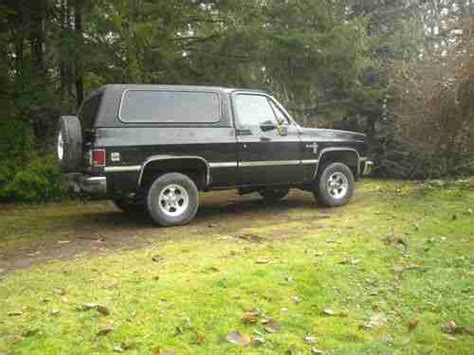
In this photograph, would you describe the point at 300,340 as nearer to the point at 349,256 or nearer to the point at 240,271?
the point at 240,271

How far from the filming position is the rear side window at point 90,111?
8070 millimetres

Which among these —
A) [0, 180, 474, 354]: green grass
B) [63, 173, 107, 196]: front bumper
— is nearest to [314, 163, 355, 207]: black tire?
[0, 180, 474, 354]: green grass

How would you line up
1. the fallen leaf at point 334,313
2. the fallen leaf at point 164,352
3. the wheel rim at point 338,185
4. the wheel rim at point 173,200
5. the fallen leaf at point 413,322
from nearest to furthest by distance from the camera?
1. the fallen leaf at point 164,352
2. the fallen leaf at point 413,322
3. the fallen leaf at point 334,313
4. the wheel rim at point 173,200
5. the wheel rim at point 338,185

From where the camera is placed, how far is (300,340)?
170 inches

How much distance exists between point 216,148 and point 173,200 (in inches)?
38.0

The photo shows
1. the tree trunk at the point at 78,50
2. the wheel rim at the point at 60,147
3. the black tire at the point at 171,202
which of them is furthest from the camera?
the tree trunk at the point at 78,50

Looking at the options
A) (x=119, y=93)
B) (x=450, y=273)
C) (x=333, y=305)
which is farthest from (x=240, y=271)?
(x=119, y=93)

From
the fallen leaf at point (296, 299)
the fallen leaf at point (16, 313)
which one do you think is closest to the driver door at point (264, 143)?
the fallen leaf at point (296, 299)

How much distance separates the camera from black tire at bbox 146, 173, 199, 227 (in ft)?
27.0

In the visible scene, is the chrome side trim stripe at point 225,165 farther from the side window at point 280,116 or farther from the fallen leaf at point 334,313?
the fallen leaf at point 334,313

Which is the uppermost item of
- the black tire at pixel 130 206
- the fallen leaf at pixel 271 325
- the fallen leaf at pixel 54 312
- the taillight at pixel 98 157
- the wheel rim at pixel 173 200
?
the taillight at pixel 98 157

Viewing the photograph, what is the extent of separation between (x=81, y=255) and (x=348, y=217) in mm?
4071

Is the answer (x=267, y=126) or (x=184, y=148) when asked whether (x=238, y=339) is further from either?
(x=267, y=126)

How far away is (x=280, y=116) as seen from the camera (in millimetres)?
9547
